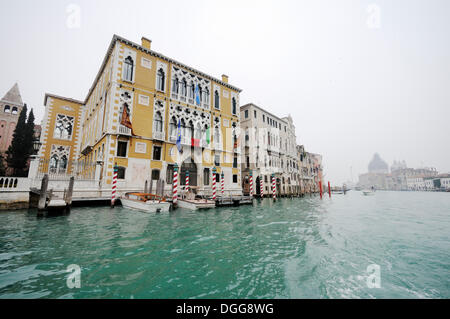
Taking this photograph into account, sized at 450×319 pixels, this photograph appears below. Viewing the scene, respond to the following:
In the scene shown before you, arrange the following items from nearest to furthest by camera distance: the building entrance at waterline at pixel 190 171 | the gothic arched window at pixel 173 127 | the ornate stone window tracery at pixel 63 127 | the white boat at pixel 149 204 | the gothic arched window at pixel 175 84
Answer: the white boat at pixel 149 204
the gothic arched window at pixel 173 127
the building entrance at waterline at pixel 190 171
the gothic arched window at pixel 175 84
the ornate stone window tracery at pixel 63 127

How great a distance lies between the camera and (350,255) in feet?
15.2

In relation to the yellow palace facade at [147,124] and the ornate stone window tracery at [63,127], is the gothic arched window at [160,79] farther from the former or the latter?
the ornate stone window tracery at [63,127]

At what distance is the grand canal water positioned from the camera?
291cm

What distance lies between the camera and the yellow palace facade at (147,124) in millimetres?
15078

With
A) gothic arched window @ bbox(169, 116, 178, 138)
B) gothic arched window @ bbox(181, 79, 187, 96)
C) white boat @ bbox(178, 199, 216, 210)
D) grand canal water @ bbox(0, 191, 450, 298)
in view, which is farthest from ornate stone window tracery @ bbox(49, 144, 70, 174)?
grand canal water @ bbox(0, 191, 450, 298)

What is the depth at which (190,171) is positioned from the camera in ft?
61.3

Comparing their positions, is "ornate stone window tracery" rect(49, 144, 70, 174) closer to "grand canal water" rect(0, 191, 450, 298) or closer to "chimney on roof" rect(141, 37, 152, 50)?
"chimney on roof" rect(141, 37, 152, 50)

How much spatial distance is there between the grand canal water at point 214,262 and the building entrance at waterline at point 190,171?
11.4 metres

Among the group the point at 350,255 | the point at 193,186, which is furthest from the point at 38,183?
the point at 350,255

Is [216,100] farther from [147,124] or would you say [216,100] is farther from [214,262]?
[214,262]

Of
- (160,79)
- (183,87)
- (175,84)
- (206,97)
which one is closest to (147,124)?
(160,79)

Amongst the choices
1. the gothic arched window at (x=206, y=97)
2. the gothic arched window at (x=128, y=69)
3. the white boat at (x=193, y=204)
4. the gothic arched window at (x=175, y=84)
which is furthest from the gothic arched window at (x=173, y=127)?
the white boat at (x=193, y=204)

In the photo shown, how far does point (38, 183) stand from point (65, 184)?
124 centimetres
